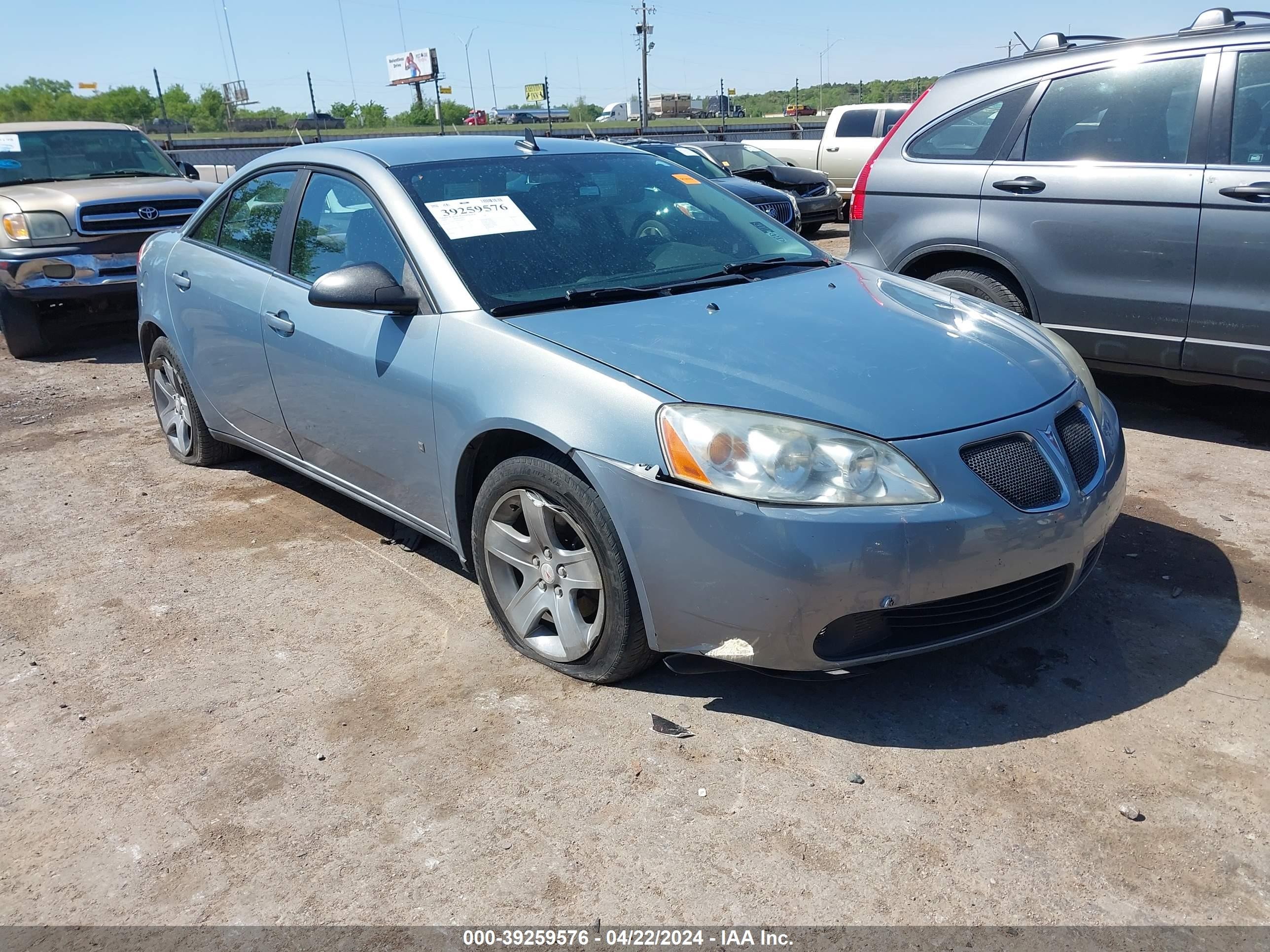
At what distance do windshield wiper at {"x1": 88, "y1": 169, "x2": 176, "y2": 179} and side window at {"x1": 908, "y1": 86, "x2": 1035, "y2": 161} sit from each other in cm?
691

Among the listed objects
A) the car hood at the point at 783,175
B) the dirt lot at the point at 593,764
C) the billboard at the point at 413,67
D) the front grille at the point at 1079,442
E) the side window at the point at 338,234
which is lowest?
the dirt lot at the point at 593,764

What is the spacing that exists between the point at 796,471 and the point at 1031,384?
2.96 feet

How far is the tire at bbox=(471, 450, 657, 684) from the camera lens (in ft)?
9.37

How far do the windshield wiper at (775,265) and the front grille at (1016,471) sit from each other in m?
1.34

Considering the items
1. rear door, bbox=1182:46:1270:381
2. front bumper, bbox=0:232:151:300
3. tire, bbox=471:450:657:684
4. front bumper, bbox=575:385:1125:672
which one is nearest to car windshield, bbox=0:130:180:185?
front bumper, bbox=0:232:151:300

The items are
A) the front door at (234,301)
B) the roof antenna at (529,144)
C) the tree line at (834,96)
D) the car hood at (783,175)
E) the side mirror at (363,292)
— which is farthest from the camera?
the tree line at (834,96)

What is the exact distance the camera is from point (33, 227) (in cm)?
806

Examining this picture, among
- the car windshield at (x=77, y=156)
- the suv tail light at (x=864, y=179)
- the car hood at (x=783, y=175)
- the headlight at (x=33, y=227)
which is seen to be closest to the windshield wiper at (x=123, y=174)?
the car windshield at (x=77, y=156)

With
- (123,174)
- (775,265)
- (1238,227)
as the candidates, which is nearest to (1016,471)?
(775,265)

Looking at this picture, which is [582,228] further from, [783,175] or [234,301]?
[783,175]

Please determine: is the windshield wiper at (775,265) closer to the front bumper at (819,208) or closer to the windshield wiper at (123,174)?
the windshield wiper at (123,174)

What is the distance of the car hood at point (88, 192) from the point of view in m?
8.16

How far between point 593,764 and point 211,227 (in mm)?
3381

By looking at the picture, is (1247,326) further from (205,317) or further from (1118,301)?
(205,317)
